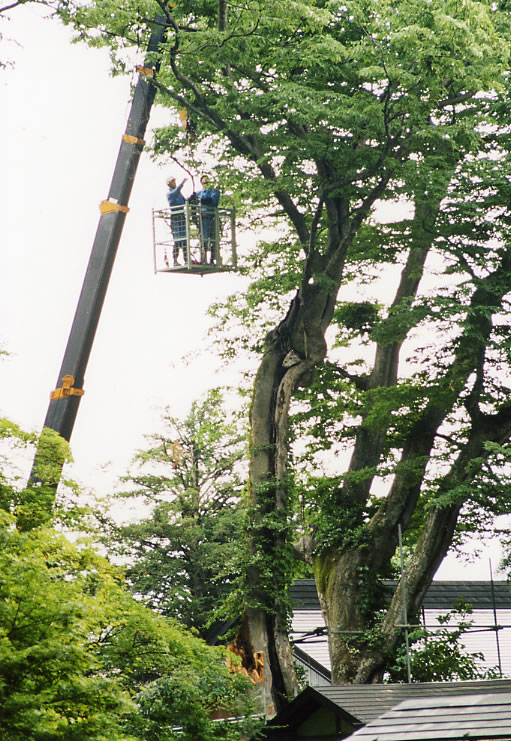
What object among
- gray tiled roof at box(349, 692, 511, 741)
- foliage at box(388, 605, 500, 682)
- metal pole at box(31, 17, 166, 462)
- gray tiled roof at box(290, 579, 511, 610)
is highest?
metal pole at box(31, 17, 166, 462)

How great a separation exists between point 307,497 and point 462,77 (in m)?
8.66

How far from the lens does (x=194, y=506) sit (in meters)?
24.1

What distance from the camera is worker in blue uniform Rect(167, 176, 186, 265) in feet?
37.3

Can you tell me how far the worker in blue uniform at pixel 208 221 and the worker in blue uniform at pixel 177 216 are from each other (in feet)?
0.77

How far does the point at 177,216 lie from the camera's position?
457 inches

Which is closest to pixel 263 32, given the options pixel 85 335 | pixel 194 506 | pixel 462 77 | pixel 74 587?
pixel 462 77

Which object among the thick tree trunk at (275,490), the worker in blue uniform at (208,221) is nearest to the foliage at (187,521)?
the thick tree trunk at (275,490)

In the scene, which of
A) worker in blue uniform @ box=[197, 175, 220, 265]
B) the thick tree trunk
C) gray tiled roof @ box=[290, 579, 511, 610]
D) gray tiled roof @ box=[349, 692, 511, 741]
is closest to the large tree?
the thick tree trunk

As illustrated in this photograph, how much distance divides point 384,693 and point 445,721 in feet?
13.6

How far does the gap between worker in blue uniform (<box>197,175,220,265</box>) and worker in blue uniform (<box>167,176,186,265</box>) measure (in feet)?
0.77

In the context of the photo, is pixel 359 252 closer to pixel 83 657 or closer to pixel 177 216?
pixel 177 216

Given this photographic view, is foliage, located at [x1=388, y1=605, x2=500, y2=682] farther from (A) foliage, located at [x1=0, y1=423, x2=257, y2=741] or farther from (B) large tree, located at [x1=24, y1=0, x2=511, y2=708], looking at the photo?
(A) foliage, located at [x1=0, y1=423, x2=257, y2=741]

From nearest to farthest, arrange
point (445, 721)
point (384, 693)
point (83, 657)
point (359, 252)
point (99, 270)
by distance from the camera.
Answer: point (83, 657) < point (445, 721) < point (99, 270) < point (384, 693) < point (359, 252)

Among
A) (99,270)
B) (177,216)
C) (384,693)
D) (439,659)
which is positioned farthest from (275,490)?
(99,270)
